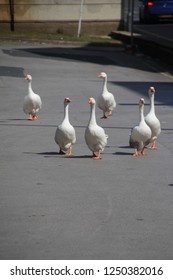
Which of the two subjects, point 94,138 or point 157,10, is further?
point 157,10

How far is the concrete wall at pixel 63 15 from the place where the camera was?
38.8 m

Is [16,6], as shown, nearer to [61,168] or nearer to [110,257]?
[61,168]

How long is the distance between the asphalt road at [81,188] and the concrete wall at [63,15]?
1666 centimetres

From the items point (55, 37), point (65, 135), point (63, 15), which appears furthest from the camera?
point (63, 15)

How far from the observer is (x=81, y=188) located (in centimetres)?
1156

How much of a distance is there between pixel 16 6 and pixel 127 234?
1193 inches

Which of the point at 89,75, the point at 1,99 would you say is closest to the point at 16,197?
the point at 1,99

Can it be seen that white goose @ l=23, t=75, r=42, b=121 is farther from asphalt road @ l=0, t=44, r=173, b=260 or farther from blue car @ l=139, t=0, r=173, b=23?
blue car @ l=139, t=0, r=173, b=23

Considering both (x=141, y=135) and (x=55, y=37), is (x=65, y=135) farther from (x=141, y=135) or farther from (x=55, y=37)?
Result: (x=55, y=37)

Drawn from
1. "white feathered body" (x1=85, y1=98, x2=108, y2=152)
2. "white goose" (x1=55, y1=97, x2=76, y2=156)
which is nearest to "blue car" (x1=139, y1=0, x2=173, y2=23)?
"white goose" (x1=55, y1=97, x2=76, y2=156)

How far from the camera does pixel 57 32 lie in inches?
1553

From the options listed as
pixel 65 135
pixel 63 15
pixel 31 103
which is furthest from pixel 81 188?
pixel 63 15

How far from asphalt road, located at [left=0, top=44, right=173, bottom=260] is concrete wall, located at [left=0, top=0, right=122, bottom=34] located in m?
16.7

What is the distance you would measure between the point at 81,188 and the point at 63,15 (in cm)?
2828
